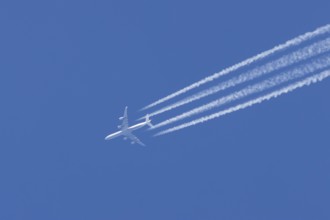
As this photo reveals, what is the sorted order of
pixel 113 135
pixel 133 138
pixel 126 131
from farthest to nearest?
1. pixel 113 135
2. pixel 133 138
3. pixel 126 131

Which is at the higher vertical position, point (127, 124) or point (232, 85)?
point (127, 124)

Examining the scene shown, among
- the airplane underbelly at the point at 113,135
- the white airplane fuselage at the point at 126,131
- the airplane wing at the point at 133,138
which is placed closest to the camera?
the white airplane fuselage at the point at 126,131

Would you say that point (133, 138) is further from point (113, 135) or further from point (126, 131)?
point (113, 135)

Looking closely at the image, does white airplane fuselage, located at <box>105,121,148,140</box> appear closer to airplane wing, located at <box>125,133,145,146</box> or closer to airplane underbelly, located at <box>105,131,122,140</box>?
airplane underbelly, located at <box>105,131,122,140</box>

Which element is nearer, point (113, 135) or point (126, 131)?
point (126, 131)

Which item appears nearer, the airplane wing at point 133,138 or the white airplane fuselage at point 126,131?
the white airplane fuselage at point 126,131

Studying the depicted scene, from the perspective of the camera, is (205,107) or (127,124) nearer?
(205,107)

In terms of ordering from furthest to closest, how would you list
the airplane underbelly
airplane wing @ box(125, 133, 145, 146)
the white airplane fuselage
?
the airplane underbelly, airplane wing @ box(125, 133, 145, 146), the white airplane fuselage

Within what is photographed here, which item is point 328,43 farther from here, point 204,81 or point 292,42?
point 204,81

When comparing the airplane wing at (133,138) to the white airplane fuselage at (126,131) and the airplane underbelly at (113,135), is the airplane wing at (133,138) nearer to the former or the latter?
the white airplane fuselage at (126,131)

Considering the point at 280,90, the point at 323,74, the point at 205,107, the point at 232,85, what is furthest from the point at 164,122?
the point at 323,74

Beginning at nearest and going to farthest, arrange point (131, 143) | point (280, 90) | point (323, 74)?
point (323, 74)
point (280, 90)
point (131, 143)
